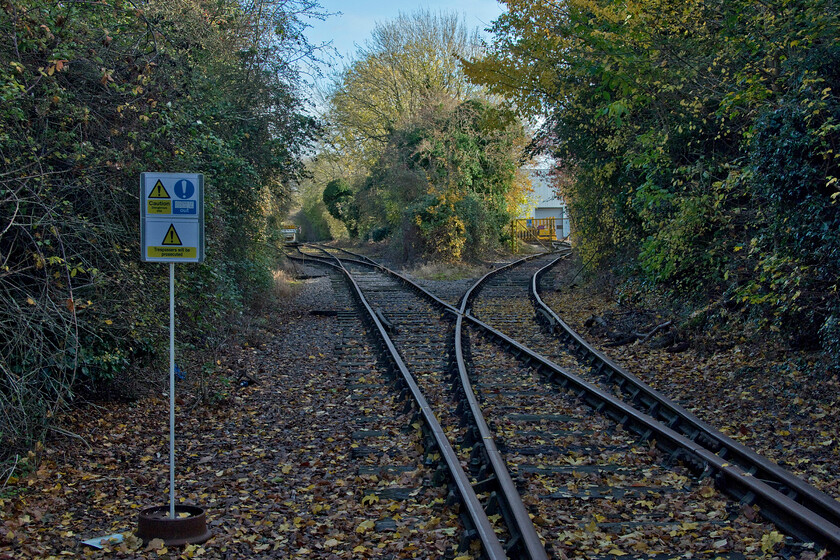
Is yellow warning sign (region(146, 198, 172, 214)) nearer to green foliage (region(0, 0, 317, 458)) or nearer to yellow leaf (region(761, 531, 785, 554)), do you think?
green foliage (region(0, 0, 317, 458))

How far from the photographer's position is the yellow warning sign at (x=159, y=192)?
600 cm

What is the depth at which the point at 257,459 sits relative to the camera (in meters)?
7.17

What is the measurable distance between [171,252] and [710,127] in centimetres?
889

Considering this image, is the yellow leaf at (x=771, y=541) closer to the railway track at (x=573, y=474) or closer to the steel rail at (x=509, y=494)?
the railway track at (x=573, y=474)

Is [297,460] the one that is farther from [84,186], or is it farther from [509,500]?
[84,186]

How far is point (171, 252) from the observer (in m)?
6.08


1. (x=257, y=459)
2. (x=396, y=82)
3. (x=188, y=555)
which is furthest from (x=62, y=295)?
(x=396, y=82)

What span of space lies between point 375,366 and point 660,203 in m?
5.36

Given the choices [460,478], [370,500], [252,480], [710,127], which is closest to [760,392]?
[460,478]

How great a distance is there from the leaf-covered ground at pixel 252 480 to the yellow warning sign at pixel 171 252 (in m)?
2.03

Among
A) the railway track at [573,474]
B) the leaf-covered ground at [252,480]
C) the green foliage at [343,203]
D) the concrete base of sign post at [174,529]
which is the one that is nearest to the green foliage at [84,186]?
the leaf-covered ground at [252,480]

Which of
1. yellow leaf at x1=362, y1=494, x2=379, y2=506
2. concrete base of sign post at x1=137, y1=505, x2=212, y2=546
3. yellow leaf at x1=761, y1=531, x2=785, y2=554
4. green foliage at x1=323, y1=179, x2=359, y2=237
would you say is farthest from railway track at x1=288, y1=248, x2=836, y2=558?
green foliage at x1=323, y1=179, x2=359, y2=237

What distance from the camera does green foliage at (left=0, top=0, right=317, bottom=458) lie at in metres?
6.65

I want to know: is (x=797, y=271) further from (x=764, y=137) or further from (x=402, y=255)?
(x=402, y=255)
